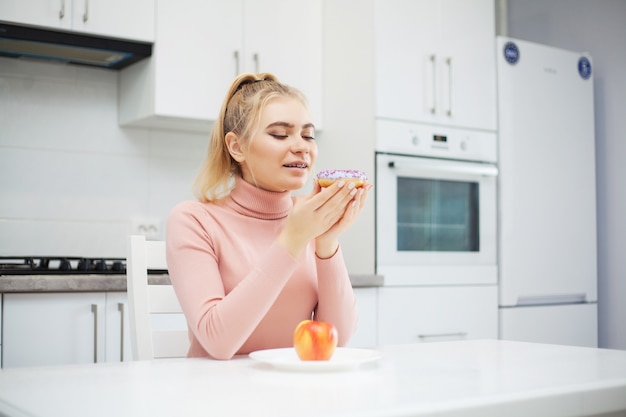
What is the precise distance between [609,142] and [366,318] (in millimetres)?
1493

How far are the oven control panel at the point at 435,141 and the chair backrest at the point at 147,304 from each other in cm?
144

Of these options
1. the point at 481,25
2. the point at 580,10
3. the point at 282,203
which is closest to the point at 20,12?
the point at 282,203

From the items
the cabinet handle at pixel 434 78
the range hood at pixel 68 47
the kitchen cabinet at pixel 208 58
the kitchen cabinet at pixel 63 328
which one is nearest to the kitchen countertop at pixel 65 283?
the kitchen cabinet at pixel 63 328

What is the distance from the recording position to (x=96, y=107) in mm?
2871

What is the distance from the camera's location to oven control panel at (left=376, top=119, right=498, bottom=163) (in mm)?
2906

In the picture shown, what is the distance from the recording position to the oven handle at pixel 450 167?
2.91 meters

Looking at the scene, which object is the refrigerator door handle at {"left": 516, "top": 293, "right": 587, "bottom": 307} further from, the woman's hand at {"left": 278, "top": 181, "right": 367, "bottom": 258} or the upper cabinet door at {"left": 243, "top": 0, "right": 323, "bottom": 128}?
the woman's hand at {"left": 278, "top": 181, "right": 367, "bottom": 258}

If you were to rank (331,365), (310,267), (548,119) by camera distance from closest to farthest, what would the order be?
1. (331,365)
2. (310,267)
3. (548,119)

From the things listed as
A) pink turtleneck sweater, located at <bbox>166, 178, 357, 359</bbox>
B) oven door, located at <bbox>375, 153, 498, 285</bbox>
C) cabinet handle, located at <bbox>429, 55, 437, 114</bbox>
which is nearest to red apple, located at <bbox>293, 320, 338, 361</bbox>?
pink turtleneck sweater, located at <bbox>166, 178, 357, 359</bbox>

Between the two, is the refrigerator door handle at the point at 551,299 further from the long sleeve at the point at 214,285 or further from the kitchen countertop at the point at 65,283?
the long sleeve at the point at 214,285

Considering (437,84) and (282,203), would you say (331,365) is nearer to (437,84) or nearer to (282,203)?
(282,203)

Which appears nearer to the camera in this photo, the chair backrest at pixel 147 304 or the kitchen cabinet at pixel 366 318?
the chair backrest at pixel 147 304

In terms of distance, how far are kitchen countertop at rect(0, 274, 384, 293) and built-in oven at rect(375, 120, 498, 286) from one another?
93 cm

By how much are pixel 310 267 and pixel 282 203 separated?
143 millimetres
